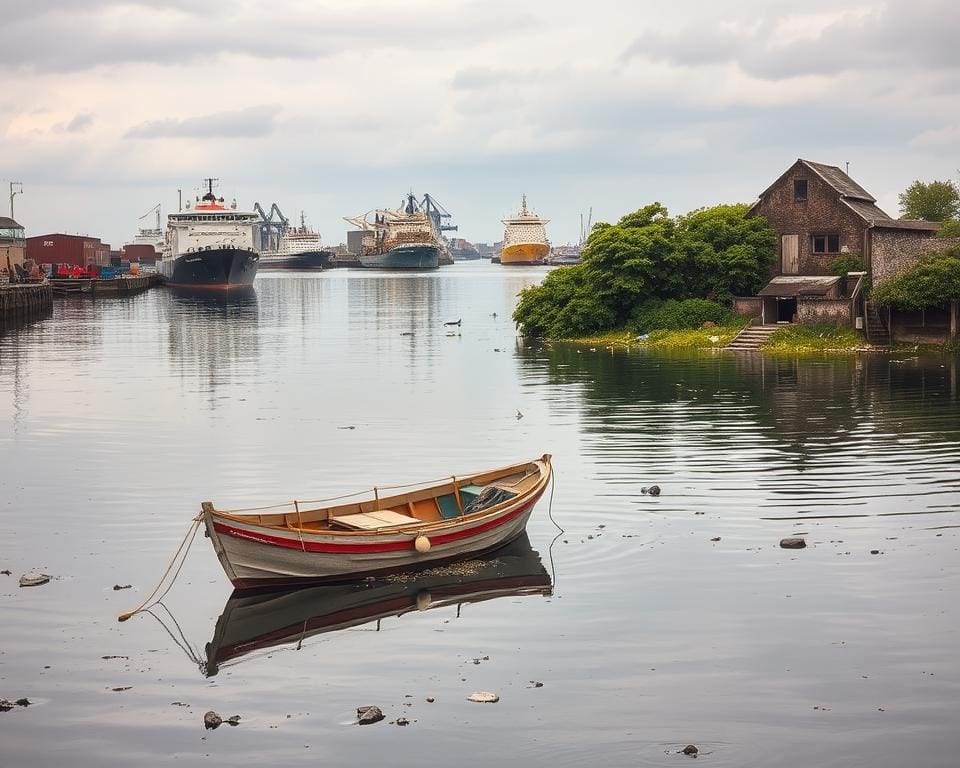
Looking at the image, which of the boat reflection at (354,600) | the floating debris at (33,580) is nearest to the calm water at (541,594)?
the boat reflection at (354,600)

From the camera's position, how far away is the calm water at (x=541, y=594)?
16.1 meters

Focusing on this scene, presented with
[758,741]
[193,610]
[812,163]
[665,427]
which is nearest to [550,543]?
[193,610]

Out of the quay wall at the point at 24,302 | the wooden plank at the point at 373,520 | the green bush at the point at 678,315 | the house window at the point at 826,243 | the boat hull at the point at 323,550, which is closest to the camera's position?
the boat hull at the point at 323,550

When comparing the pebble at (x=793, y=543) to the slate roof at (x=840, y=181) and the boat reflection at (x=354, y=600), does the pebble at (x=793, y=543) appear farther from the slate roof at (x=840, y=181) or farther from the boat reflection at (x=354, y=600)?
the slate roof at (x=840, y=181)

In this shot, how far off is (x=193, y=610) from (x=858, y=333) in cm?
4740

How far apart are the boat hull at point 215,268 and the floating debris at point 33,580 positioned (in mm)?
134132

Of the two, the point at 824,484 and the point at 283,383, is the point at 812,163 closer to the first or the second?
the point at 283,383

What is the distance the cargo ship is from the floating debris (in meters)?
137

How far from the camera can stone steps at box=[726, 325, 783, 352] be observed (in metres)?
62.9

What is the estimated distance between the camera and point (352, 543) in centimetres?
2247

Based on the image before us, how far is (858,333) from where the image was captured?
6141cm

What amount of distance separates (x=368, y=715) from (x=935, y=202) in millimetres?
102851

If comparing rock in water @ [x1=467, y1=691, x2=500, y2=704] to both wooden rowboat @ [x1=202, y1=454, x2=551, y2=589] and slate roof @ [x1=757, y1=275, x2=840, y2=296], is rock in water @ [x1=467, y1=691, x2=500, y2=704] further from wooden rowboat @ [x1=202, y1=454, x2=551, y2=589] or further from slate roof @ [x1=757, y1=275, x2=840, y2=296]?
slate roof @ [x1=757, y1=275, x2=840, y2=296]

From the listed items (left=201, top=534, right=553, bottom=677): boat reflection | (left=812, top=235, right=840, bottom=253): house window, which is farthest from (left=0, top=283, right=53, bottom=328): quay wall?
(left=201, top=534, right=553, bottom=677): boat reflection
